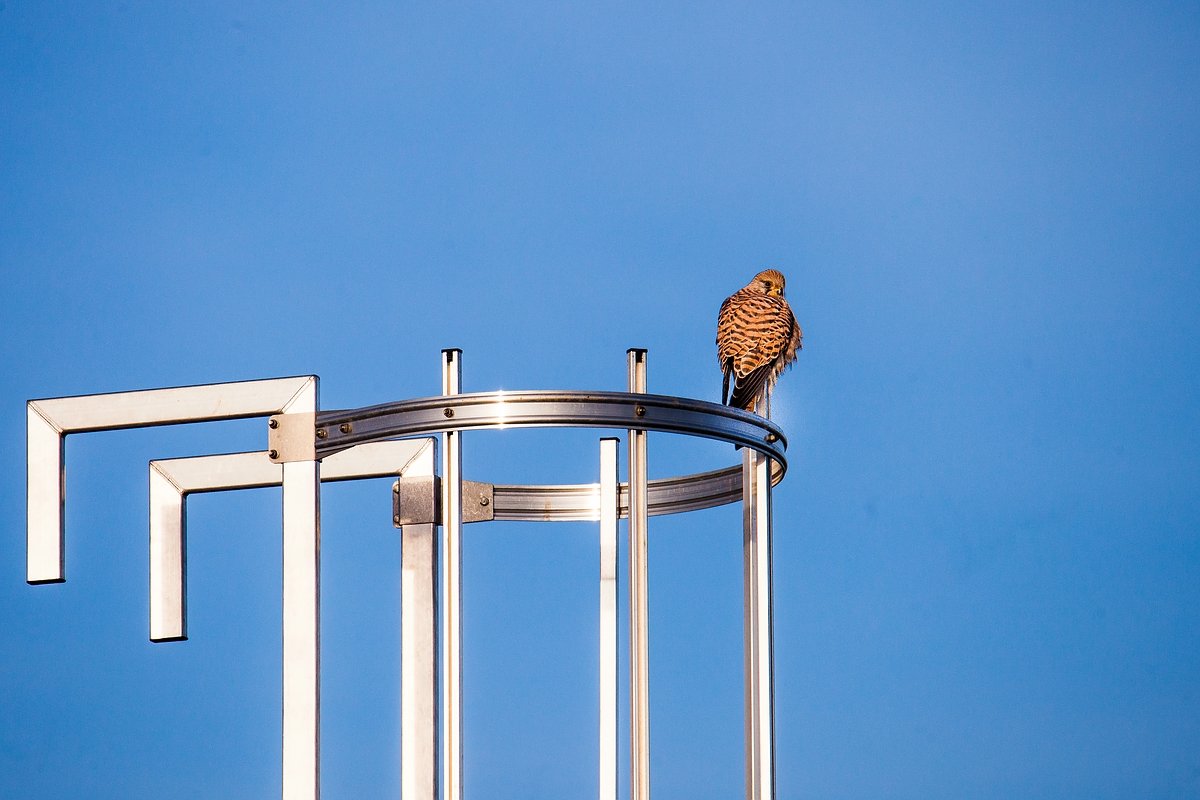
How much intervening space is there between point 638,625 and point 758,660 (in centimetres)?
55

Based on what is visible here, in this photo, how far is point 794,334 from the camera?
6.98 metres

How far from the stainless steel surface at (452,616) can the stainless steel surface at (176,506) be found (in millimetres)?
715

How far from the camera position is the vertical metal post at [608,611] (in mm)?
6312

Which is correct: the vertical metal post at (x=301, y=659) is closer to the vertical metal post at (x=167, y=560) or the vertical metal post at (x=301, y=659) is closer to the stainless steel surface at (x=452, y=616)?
the stainless steel surface at (x=452, y=616)

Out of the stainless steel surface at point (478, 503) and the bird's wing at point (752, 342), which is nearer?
the bird's wing at point (752, 342)

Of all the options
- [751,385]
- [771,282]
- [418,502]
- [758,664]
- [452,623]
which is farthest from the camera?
[771,282]

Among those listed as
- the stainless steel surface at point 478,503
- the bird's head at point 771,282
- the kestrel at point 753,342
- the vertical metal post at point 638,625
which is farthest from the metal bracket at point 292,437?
the bird's head at point 771,282

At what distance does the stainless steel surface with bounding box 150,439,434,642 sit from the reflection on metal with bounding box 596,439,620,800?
1581 millimetres

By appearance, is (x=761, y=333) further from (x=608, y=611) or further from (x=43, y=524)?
(x=43, y=524)

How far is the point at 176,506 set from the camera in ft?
18.4

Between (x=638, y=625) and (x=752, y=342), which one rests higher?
(x=752, y=342)

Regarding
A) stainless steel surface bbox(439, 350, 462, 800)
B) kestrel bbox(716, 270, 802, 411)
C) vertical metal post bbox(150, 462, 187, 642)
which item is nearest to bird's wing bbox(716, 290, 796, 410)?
kestrel bbox(716, 270, 802, 411)

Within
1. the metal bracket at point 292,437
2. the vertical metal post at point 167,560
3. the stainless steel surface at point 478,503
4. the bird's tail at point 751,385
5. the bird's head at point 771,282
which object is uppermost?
the bird's head at point 771,282

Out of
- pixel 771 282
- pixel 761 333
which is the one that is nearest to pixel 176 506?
pixel 761 333
